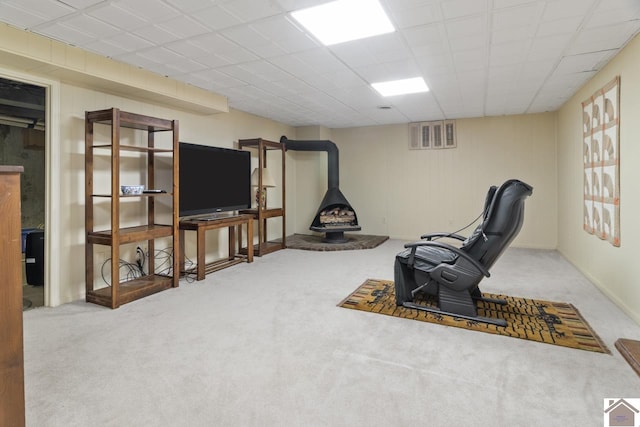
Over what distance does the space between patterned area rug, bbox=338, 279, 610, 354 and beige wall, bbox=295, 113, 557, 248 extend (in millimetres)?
3378

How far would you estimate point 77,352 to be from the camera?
2359mm

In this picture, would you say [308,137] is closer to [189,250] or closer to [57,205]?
[189,250]

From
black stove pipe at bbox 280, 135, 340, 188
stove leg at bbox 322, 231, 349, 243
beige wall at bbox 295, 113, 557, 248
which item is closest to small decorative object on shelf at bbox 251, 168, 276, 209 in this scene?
black stove pipe at bbox 280, 135, 340, 188

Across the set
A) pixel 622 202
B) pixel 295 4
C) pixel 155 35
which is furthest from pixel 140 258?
pixel 622 202

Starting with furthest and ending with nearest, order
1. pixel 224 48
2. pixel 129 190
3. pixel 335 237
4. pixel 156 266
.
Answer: pixel 335 237, pixel 156 266, pixel 129 190, pixel 224 48

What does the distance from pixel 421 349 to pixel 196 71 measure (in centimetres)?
352

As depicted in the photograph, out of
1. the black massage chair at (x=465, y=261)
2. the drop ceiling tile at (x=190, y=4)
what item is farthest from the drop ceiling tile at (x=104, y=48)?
the black massage chair at (x=465, y=261)

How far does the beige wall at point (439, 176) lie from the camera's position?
19.7 feet

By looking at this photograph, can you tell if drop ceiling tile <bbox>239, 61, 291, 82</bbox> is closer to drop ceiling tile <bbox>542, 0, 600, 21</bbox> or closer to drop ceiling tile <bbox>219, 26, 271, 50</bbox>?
drop ceiling tile <bbox>219, 26, 271, 50</bbox>

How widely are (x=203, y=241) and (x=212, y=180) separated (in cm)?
95

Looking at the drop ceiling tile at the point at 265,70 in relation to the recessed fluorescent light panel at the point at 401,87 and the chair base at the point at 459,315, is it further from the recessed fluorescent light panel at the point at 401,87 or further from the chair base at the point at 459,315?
the chair base at the point at 459,315

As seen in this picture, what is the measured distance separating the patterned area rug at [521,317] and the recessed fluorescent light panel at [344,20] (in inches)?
93.5

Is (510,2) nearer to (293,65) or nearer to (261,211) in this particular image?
(293,65)

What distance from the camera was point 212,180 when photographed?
4.74 m
